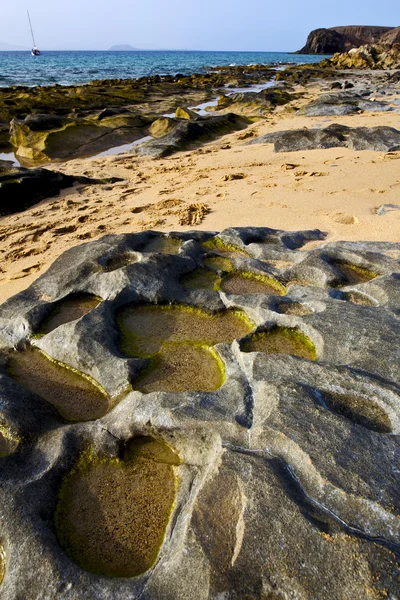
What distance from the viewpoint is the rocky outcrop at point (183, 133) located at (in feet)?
40.5

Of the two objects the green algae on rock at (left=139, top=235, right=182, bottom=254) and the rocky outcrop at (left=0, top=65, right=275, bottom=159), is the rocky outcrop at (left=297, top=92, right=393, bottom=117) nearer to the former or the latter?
the rocky outcrop at (left=0, top=65, right=275, bottom=159)

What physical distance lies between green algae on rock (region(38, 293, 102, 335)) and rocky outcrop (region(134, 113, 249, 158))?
28.2 ft

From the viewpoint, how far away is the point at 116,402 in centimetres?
307

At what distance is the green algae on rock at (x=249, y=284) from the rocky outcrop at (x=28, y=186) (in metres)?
5.73

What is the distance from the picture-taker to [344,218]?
6.37 metres

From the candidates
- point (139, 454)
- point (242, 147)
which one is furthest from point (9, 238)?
point (242, 147)

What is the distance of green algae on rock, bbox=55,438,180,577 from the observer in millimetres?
2152

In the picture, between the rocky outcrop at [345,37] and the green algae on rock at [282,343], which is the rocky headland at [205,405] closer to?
the green algae on rock at [282,343]

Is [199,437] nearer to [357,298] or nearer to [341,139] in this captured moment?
[357,298]

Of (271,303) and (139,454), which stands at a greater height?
(271,303)

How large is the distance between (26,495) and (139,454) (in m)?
0.70

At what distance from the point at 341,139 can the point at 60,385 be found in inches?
415

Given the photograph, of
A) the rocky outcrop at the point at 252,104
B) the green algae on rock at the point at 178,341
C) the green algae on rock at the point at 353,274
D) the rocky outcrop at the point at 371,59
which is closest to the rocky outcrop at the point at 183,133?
the rocky outcrop at the point at 252,104

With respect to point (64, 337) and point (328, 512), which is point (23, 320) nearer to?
point (64, 337)
